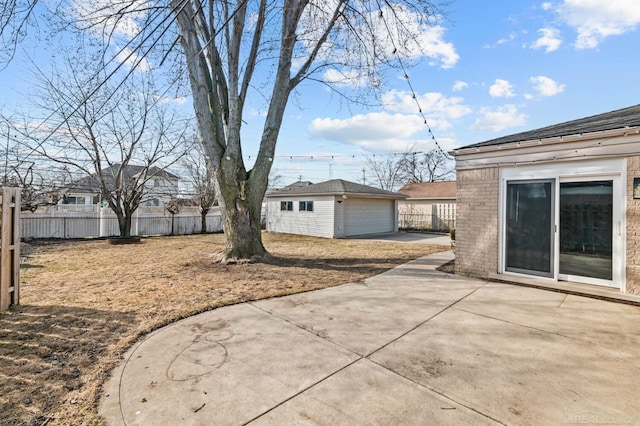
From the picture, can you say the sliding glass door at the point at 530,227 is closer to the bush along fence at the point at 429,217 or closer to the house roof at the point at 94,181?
the bush along fence at the point at 429,217

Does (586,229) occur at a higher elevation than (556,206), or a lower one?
lower

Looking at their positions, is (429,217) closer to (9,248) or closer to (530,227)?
(530,227)

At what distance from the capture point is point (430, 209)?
1969 centimetres

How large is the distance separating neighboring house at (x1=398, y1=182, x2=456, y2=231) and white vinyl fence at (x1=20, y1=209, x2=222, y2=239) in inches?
526

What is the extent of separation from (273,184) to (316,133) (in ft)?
61.9

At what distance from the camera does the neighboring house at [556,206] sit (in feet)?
14.5

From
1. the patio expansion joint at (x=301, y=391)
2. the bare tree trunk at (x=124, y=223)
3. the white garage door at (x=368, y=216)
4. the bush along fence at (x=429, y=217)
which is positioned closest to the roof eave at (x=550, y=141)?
the patio expansion joint at (x=301, y=391)

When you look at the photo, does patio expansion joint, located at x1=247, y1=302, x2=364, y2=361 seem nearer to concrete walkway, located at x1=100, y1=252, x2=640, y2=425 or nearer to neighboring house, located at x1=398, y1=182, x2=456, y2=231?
concrete walkway, located at x1=100, y1=252, x2=640, y2=425

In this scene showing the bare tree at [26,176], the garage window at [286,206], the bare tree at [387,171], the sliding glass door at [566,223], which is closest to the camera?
the sliding glass door at [566,223]

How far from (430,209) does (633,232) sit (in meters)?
15.6

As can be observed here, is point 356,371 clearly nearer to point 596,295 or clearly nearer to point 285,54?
point 596,295

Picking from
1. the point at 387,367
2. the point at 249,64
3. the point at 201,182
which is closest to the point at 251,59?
the point at 249,64

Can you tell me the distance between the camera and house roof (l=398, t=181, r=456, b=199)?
2014 cm

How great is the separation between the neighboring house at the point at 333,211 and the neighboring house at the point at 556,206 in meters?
8.91
